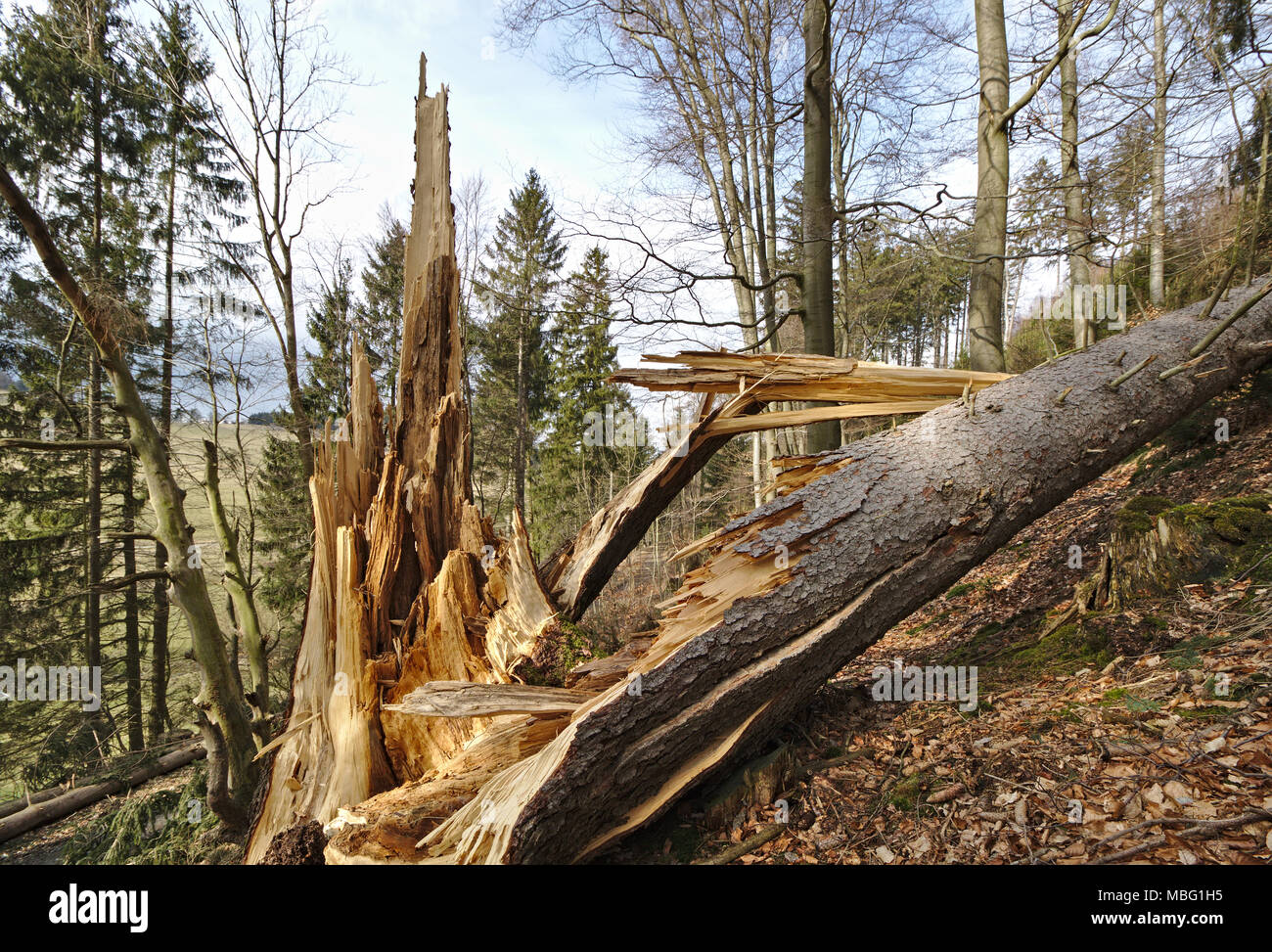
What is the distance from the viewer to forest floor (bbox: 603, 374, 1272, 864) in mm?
1924

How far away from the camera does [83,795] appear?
7.68m

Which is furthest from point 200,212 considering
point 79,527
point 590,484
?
point 590,484

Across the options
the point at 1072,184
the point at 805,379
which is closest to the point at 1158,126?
the point at 1072,184

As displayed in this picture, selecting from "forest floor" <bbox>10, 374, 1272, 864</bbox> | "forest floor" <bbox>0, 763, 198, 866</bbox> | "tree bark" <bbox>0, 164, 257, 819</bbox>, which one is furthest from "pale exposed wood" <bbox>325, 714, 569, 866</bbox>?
"forest floor" <bbox>0, 763, 198, 866</bbox>

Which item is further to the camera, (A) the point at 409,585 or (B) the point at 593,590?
(B) the point at 593,590

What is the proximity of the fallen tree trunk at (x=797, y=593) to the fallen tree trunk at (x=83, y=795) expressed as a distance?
8.84m

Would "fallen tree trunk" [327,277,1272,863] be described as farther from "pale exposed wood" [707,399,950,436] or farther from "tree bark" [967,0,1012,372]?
"tree bark" [967,0,1012,372]

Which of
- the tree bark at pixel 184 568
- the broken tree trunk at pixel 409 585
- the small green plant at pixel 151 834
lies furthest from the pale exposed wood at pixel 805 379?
the small green plant at pixel 151 834

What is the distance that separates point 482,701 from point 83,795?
949 cm

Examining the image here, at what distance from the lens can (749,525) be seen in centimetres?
284

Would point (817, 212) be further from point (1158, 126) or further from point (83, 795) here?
point (83, 795)

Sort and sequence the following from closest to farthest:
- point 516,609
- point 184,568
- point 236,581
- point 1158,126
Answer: point 516,609 < point 1158,126 < point 184,568 < point 236,581
